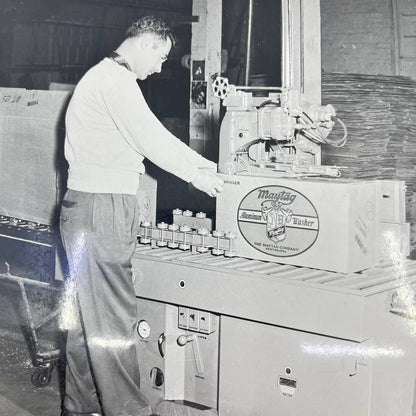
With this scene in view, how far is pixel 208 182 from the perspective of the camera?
2.62m

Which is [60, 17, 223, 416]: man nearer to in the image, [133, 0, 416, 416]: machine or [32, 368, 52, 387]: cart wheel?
[133, 0, 416, 416]: machine

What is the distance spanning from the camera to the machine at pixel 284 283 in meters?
2.27

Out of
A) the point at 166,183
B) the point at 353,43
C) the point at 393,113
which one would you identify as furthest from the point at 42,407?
the point at 353,43

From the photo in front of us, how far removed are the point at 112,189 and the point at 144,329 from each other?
72cm

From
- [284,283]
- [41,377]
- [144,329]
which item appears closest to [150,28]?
[284,283]

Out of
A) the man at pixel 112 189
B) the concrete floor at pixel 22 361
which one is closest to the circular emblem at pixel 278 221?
the man at pixel 112 189

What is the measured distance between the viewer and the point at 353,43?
4746 millimetres

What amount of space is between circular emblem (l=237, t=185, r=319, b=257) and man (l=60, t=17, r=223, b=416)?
289 millimetres

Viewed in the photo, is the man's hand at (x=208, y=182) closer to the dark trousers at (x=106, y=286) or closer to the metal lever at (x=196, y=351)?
the dark trousers at (x=106, y=286)

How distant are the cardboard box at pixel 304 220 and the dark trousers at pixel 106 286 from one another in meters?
0.47

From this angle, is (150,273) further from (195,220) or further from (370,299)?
(370,299)

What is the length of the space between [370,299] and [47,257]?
2678 mm

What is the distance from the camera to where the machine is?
89.3 inches

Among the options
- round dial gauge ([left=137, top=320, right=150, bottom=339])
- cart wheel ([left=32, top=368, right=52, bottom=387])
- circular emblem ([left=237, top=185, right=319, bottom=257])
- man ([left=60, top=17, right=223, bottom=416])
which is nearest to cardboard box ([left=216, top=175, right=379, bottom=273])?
circular emblem ([left=237, top=185, right=319, bottom=257])
